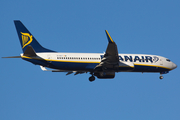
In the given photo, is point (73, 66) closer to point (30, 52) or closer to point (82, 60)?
point (82, 60)

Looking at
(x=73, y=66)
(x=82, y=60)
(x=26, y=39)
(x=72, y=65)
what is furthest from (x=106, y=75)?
(x=26, y=39)

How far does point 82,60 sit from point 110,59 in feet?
14.1

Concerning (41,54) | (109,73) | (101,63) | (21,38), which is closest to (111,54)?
(101,63)

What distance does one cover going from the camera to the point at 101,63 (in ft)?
131

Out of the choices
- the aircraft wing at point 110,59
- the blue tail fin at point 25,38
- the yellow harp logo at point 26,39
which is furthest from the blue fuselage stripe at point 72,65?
the yellow harp logo at point 26,39

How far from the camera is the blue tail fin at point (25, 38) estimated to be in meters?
39.2

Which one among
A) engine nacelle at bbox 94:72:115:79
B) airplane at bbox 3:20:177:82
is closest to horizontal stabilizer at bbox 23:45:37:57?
airplane at bbox 3:20:177:82

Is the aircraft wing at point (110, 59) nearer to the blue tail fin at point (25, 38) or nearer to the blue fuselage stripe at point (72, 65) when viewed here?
the blue fuselage stripe at point (72, 65)

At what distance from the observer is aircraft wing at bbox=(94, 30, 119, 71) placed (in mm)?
35625

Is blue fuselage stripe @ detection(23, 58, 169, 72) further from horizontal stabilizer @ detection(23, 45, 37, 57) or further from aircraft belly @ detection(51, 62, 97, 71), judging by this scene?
horizontal stabilizer @ detection(23, 45, 37, 57)

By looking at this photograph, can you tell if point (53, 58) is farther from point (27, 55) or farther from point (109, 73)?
point (109, 73)

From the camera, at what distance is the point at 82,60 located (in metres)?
40.6

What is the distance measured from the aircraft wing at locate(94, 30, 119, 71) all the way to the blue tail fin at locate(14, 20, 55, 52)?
27.8 ft

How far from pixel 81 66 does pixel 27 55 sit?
788cm
